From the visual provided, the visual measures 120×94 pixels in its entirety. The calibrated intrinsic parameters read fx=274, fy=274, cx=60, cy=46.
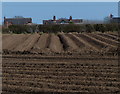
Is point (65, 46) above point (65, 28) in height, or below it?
below

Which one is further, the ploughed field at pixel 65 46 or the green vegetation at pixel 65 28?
the green vegetation at pixel 65 28

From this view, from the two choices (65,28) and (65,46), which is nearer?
(65,46)

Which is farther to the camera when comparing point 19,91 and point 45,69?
point 45,69

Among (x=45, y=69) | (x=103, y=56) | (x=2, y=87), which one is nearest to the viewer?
(x=2, y=87)

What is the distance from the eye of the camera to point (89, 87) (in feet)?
26.7

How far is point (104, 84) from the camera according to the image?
858cm

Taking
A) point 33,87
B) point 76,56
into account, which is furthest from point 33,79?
point 76,56

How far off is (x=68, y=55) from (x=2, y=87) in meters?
7.66

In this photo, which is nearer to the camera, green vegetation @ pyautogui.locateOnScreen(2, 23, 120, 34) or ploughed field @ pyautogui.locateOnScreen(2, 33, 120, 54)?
ploughed field @ pyautogui.locateOnScreen(2, 33, 120, 54)

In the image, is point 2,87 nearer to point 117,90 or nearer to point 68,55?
point 117,90

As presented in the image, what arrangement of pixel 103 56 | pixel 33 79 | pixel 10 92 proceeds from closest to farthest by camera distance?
pixel 10 92 < pixel 33 79 < pixel 103 56

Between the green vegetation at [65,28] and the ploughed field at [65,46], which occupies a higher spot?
the green vegetation at [65,28]

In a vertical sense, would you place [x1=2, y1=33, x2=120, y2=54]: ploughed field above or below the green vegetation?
below

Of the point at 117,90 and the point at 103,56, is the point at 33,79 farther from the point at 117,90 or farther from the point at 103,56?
the point at 103,56
